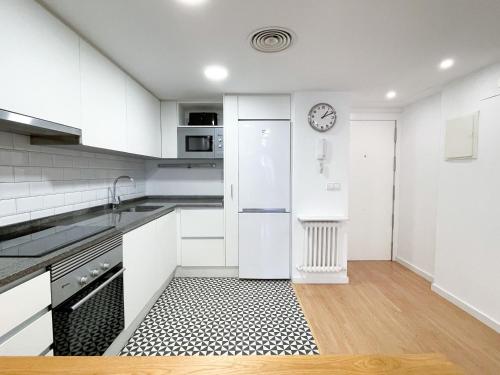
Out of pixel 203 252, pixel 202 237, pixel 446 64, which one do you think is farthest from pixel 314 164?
pixel 203 252

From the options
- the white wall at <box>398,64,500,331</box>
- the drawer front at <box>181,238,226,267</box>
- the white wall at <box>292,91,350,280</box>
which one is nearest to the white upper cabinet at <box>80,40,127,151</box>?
the drawer front at <box>181,238,226,267</box>

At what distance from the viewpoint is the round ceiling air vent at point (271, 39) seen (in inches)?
65.3

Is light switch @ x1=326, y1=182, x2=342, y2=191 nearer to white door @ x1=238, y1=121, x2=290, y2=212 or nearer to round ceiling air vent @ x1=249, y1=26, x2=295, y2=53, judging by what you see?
white door @ x1=238, y1=121, x2=290, y2=212

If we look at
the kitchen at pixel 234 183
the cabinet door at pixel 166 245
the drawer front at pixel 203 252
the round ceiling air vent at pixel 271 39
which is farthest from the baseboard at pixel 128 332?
the round ceiling air vent at pixel 271 39

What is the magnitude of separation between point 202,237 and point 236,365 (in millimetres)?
2581

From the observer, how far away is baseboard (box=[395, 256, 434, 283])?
10.0 feet

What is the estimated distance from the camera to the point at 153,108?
2.99 metres

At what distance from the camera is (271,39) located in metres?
1.75

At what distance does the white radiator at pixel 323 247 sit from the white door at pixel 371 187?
35.1 inches

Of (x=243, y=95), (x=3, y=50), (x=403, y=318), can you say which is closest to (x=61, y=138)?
(x=3, y=50)

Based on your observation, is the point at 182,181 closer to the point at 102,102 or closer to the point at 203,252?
the point at 203,252

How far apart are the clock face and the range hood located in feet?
7.55

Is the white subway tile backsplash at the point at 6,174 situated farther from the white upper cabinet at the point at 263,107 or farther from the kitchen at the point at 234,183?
the white upper cabinet at the point at 263,107

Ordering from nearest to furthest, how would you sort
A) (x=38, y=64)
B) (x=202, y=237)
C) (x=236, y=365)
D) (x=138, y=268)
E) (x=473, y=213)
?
(x=236, y=365), (x=38, y=64), (x=138, y=268), (x=473, y=213), (x=202, y=237)
